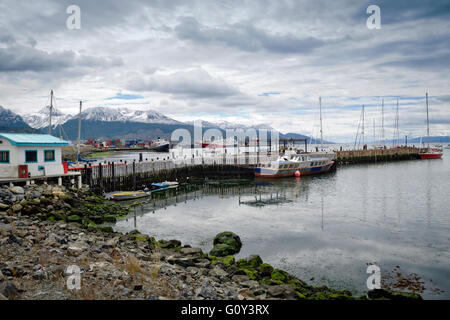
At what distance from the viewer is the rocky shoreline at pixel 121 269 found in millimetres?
9398

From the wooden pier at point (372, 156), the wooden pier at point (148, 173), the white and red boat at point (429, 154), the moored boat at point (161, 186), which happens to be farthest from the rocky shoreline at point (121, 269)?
the white and red boat at point (429, 154)

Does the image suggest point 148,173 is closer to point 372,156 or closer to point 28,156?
point 28,156

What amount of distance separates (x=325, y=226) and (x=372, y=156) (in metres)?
78.1

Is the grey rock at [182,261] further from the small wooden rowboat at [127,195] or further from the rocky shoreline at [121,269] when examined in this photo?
the small wooden rowboat at [127,195]

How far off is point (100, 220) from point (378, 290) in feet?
65.1

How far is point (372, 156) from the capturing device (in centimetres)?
9219

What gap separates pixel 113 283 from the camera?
Result: 32.1ft

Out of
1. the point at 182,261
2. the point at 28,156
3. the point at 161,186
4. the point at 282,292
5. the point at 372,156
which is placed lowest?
the point at 282,292

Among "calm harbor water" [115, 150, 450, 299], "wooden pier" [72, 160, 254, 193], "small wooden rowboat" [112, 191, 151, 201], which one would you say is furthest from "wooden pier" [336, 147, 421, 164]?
"small wooden rowboat" [112, 191, 151, 201]

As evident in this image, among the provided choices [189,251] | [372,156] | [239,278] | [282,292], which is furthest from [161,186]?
[372,156]

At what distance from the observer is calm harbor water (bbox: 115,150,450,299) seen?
1616 cm

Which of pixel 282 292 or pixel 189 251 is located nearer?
pixel 282 292
